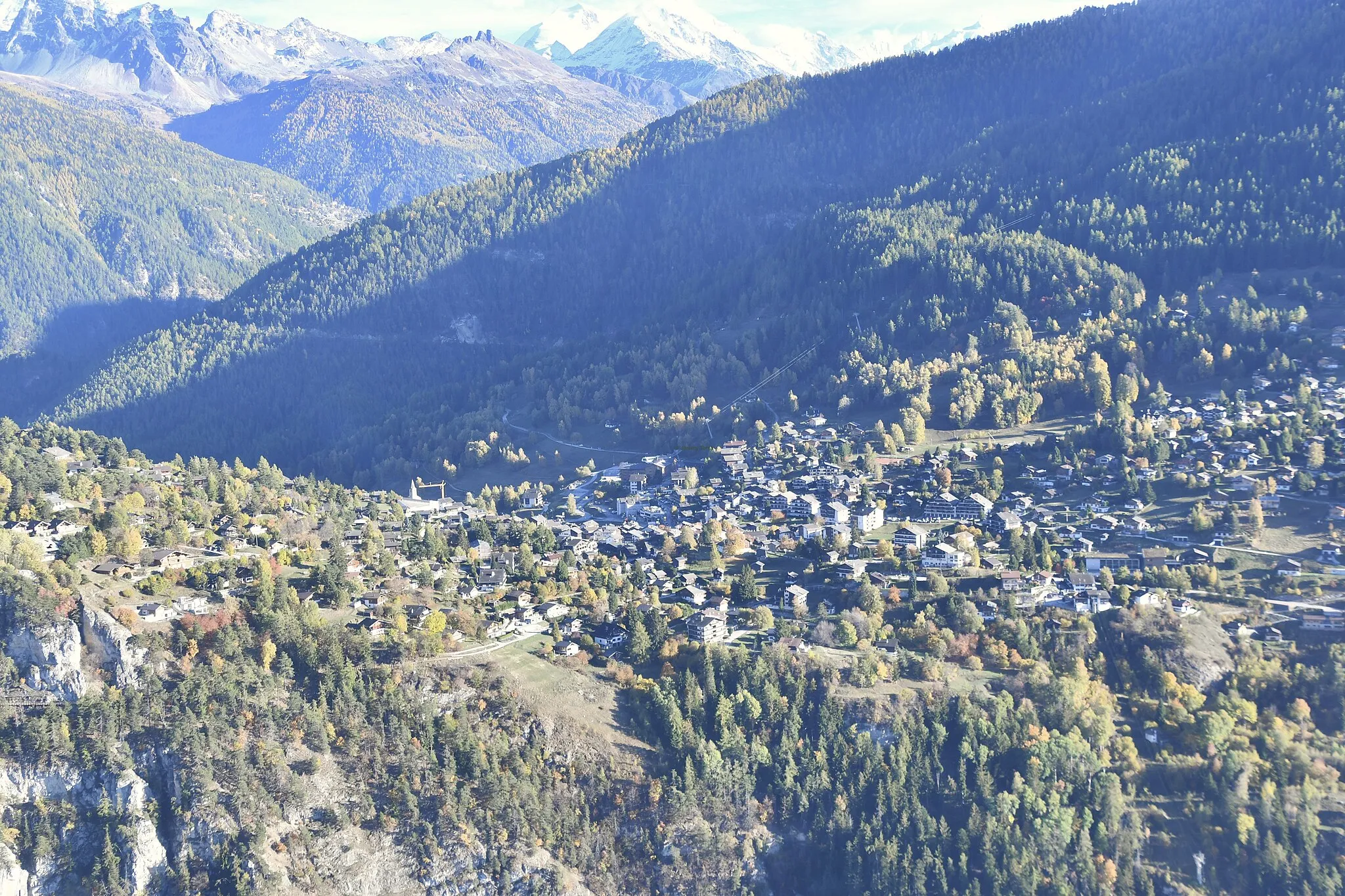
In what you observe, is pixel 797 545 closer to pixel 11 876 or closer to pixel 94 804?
pixel 94 804

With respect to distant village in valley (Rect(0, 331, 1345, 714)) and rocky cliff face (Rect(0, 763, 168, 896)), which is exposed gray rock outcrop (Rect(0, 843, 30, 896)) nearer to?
rocky cliff face (Rect(0, 763, 168, 896))

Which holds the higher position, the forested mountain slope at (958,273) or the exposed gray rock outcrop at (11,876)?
the forested mountain slope at (958,273)

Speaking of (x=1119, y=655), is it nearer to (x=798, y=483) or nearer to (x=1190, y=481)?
(x=1190, y=481)

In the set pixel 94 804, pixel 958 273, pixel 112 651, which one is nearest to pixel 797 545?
pixel 112 651

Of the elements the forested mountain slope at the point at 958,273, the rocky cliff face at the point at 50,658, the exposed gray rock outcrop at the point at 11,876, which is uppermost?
the forested mountain slope at the point at 958,273

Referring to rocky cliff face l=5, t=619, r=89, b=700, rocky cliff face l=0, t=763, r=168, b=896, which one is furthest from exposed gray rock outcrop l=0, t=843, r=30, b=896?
rocky cliff face l=5, t=619, r=89, b=700

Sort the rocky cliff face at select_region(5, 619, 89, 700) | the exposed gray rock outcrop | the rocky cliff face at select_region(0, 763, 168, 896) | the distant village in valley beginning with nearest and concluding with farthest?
1. the exposed gray rock outcrop
2. the rocky cliff face at select_region(0, 763, 168, 896)
3. the rocky cliff face at select_region(5, 619, 89, 700)
4. the distant village in valley

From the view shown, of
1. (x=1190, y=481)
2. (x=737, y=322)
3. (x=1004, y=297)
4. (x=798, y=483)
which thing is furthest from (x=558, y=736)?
(x=737, y=322)

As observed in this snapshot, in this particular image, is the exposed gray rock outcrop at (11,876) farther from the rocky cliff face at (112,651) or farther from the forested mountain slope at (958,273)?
the forested mountain slope at (958,273)

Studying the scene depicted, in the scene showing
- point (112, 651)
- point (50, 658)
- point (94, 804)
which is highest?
point (112, 651)

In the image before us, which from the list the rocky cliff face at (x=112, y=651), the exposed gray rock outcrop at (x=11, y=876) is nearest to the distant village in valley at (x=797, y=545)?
the rocky cliff face at (x=112, y=651)
